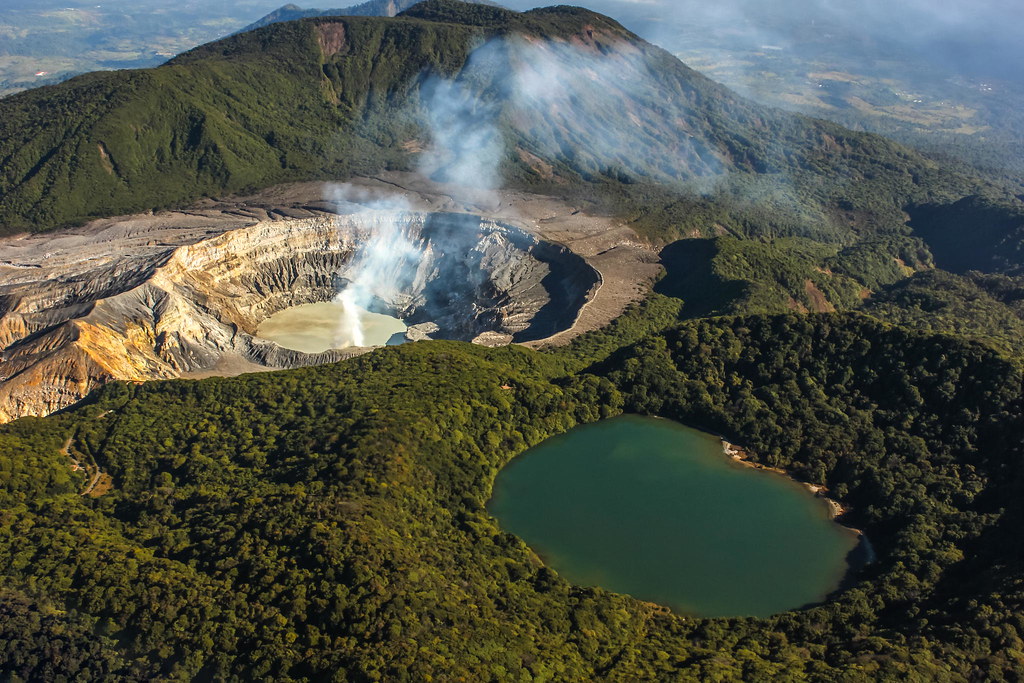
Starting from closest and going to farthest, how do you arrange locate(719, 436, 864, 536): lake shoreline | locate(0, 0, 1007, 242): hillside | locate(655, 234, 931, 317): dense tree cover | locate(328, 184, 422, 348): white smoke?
locate(719, 436, 864, 536): lake shoreline < locate(655, 234, 931, 317): dense tree cover < locate(328, 184, 422, 348): white smoke < locate(0, 0, 1007, 242): hillside

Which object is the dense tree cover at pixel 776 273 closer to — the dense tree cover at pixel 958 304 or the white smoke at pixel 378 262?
the dense tree cover at pixel 958 304

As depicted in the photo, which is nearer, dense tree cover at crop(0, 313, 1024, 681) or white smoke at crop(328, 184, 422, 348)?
dense tree cover at crop(0, 313, 1024, 681)

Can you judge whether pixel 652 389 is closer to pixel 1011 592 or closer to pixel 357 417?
pixel 357 417

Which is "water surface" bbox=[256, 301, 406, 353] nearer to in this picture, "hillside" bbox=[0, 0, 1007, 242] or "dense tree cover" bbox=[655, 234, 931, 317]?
"dense tree cover" bbox=[655, 234, 931, 317]

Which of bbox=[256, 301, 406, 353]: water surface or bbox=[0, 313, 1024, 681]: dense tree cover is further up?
bbox=[0, 313, 1024, 681]: dense tree cover

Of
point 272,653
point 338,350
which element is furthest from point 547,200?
point 272,653

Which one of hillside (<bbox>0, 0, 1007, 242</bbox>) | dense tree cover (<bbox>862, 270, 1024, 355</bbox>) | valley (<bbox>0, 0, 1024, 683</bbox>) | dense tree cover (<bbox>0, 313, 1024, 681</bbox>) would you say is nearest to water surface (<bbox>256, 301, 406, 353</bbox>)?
valley (<bbox>0, 0, 1024, 683</bbox>)

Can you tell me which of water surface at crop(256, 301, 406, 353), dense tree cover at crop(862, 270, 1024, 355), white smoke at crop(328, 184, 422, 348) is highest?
dense tree cover at crop(862, 270, 1024, 355)

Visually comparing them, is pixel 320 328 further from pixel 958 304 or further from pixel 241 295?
pixel 958 304
